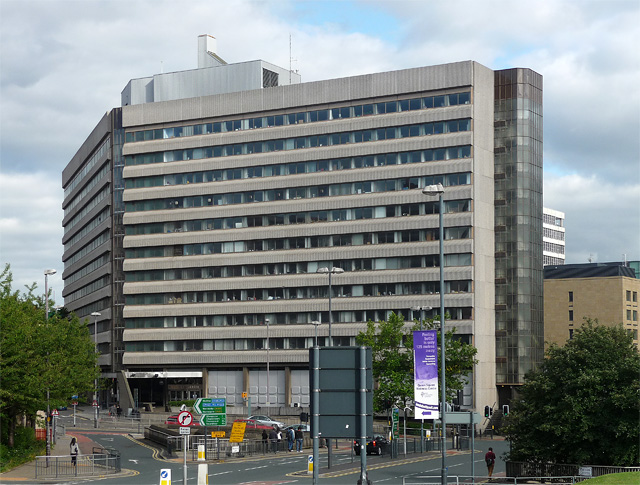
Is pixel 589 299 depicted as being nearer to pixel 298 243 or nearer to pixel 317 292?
pixel 317 292

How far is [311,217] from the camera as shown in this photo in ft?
352

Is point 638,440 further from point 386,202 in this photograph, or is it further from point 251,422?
point 386,202

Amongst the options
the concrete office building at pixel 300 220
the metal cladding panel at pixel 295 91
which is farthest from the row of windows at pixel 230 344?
the metal cladding panel at pixel 295 91

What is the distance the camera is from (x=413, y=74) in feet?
338

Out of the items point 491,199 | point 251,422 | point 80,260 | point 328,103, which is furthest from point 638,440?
point 80,260

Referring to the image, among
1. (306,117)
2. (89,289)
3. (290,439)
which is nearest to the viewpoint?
(290,439)

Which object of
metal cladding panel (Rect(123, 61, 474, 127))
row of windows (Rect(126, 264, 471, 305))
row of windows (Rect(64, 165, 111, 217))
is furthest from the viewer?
row of windows (Rect(64, 165, 111, 217))

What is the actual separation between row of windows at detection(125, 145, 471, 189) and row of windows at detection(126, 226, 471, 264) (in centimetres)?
773

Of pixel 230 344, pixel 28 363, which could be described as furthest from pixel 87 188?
pixel 28 363

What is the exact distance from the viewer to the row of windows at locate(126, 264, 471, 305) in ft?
330

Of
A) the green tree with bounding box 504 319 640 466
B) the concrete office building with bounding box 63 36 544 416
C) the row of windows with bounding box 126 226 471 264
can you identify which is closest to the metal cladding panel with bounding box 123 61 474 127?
the concrete office building with bounding box 63 36 544 416

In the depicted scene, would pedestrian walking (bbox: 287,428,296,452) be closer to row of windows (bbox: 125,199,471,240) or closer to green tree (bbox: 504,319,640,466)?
green tree (bbox: 504,319,640,466)

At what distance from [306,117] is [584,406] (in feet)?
234

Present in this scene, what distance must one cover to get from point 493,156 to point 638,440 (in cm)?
6536
